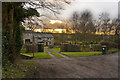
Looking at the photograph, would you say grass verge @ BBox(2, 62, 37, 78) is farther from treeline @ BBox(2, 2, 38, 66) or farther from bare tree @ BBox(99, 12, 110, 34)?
bare tree @ BBox(99, 12, 110, 34)

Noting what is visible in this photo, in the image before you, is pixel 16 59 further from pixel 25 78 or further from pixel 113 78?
pixel 113 78

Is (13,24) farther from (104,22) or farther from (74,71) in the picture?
(104,22)

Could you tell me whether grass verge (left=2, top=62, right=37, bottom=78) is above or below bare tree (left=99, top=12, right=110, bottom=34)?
below

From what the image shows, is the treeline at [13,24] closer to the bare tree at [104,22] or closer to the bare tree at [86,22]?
the bare tree at [86,22]

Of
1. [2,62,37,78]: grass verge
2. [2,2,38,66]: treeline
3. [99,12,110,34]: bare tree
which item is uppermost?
[99,12,110,34]: bare tree

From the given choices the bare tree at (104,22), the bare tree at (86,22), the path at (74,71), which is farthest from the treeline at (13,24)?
the bare tree at (104,22)

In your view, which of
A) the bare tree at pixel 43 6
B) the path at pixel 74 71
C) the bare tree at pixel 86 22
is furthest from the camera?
the bare tree at pixel 86 22

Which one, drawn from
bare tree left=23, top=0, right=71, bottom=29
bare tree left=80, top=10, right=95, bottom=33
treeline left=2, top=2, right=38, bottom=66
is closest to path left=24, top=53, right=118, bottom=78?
treeline left=2, top=2, right=38, bottom=66

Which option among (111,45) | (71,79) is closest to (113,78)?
(71,79)

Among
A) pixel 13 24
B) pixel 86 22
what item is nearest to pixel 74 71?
pixel 13 24

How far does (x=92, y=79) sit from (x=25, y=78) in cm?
307

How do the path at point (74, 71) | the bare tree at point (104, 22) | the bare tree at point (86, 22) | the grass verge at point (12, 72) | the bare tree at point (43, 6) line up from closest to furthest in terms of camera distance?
the grass verge at point (12, 72) → the path at point (74, 71) → the bare tree at point (43, 6) → the bare tree at point (86, 22) → the bare tree at point (104, 22)

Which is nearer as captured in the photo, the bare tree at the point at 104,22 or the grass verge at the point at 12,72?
the grass verge at the point at 12,72

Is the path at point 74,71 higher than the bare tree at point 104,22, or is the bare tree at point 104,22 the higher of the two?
the bare tree at point 104,22
